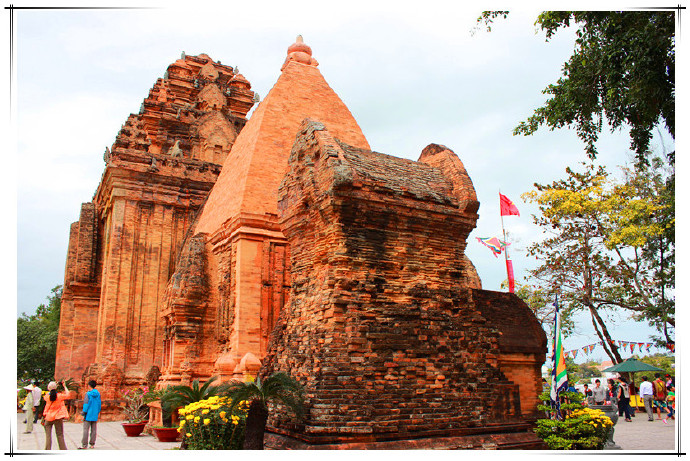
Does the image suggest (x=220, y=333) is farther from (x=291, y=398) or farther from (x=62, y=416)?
(x=291, y=398)

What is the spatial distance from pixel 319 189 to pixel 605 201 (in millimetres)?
14297

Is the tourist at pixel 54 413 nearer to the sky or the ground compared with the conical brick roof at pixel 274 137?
nearer to the ground

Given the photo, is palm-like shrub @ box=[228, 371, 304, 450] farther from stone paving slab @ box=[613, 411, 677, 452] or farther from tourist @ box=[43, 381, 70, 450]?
stone paving slab @ box=[613, 411, 677, 452]

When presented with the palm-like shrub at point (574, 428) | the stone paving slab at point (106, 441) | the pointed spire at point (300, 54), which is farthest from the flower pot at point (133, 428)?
the pointed spire at point (300, 54)

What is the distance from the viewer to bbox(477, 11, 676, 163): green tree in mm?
8984

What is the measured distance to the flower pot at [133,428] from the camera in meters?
12.6

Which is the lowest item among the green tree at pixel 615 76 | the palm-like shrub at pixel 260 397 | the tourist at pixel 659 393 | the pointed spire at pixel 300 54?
the tourist at pixel 659 393

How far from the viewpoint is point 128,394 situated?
54.0 feet

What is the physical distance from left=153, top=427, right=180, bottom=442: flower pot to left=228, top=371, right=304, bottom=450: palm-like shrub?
462cm

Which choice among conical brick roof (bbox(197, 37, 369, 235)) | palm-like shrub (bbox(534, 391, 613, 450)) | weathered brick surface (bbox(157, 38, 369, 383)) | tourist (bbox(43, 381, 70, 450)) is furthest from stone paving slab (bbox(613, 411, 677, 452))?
tourist (bbox(43, 381, 70, 450))

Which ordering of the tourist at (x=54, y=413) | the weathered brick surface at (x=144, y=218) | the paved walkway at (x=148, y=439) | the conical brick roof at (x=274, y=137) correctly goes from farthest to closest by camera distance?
the weathered brick surface at (x=144, y=218) → the conical brick roof at (x=274, y=137) → the paved walkway at (x=148, y=439) → the tourist at (x=54, y=413)

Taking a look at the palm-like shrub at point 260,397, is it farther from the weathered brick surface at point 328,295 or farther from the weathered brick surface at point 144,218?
the weathered brick surface at point 144,218

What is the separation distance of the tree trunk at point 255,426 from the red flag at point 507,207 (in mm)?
15719

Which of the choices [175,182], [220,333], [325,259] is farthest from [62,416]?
[175,182]
